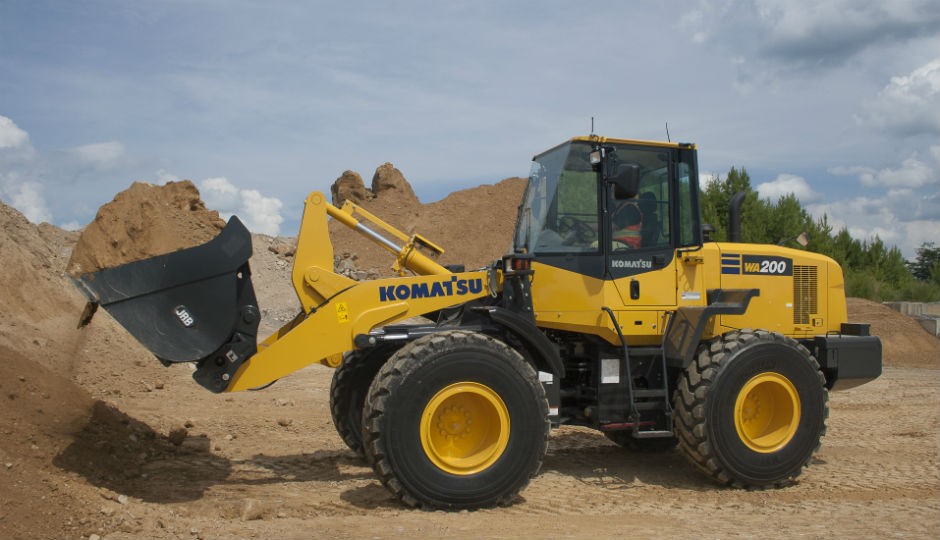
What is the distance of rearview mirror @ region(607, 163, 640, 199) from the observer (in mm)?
6621

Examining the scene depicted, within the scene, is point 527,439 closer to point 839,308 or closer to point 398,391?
point 398,391

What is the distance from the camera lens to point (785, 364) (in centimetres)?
713

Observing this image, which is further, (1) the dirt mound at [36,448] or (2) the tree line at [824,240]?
(2) the tree line at [824,240]

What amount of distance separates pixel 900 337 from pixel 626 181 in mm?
19781

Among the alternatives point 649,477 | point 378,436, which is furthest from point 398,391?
point 649,477

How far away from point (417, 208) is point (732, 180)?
21.2 metres

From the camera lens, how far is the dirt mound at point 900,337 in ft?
71.5

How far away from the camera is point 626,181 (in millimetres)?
6637

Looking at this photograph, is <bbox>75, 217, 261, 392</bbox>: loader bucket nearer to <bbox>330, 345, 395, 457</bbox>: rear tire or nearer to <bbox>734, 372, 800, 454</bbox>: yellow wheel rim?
<bbox>330, 345, 395, 457</bbox>: rear tire

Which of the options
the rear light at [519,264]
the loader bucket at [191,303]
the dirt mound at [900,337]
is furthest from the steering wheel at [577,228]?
the dirt mound at [900,337]

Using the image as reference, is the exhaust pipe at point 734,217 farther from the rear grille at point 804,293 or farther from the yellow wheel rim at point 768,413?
the yellow wheel rim at point 768,413

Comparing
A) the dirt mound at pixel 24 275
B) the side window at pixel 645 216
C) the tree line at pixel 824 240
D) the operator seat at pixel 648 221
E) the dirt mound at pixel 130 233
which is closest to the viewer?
the side window at pixel 645 216

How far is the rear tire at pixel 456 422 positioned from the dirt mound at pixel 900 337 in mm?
18474

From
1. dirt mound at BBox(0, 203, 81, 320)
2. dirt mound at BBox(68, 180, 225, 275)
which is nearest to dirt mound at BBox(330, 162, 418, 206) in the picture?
dirt mound at BBox(68, 180, 225, 275)
